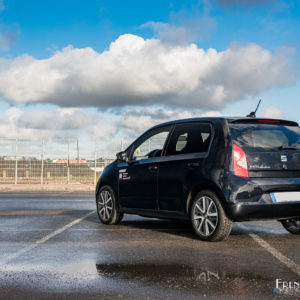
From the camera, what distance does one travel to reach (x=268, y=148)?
6703mm

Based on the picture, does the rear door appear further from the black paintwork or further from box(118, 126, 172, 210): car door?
box(118, 126, 172, 210): car door

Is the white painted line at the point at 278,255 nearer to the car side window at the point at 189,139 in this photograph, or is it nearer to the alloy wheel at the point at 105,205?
the car side window at the point at 189,139

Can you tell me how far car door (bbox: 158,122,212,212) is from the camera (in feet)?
22.9

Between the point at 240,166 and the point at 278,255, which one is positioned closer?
the point at 278,255

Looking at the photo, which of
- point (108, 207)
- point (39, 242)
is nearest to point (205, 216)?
point (39, 242)

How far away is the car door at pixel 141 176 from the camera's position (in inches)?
308

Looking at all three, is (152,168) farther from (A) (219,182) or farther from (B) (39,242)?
(B) (39,242)

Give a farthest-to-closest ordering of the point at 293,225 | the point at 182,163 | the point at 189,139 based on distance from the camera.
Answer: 1. the point at 293,225
2. the point at 189,139
3. the point at 182,163

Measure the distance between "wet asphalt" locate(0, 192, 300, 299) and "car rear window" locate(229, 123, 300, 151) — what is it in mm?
1368

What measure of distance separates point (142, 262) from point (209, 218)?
66.0 inches

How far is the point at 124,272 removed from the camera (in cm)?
488

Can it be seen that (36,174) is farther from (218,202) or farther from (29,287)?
Result: (29,287)

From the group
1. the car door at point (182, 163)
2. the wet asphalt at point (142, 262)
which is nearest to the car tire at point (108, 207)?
the wet asphalt at point (142, 262)

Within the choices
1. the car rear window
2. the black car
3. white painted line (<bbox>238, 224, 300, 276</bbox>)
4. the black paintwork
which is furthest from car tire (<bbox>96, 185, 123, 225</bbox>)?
the car rear window
